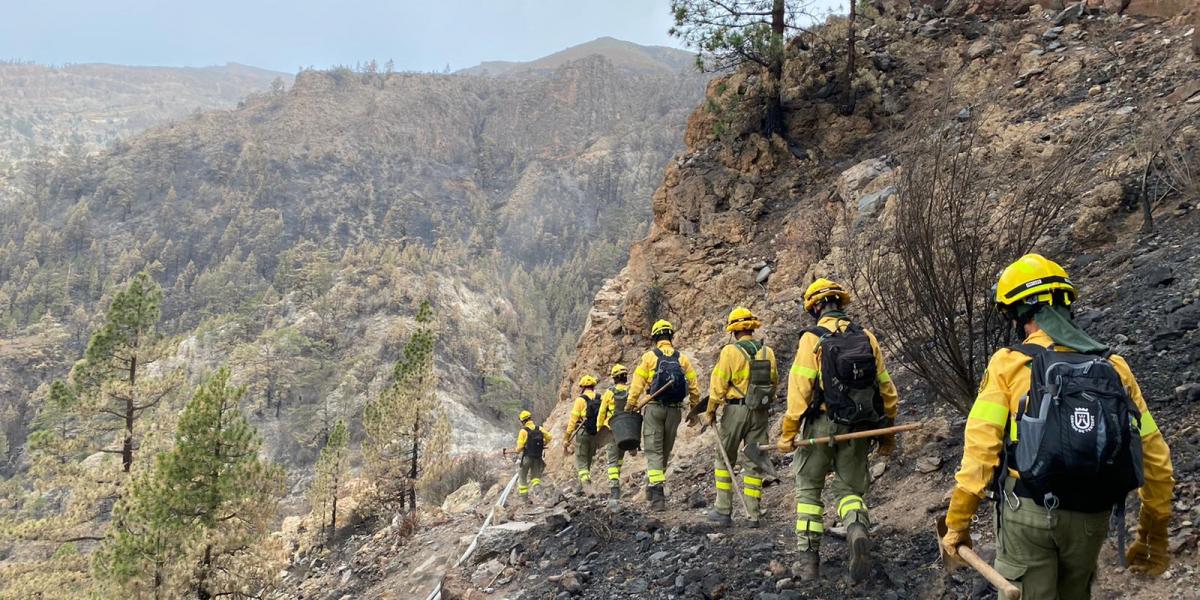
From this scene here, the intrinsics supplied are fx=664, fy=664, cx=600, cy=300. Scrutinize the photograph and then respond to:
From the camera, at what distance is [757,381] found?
5.41 metres

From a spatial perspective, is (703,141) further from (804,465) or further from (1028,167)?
(804,465)

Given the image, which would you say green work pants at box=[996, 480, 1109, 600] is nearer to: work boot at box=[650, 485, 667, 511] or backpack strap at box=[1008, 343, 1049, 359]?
backpack strap at box=[1008, 343, 1049, 359]

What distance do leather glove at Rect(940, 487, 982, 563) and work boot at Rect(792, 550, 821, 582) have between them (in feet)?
4.68

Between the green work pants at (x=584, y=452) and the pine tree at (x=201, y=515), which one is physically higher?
the green work pants at (x=584, y=452)

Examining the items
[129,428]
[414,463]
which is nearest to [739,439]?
[129,428]

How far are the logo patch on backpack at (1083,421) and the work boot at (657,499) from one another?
4804mm

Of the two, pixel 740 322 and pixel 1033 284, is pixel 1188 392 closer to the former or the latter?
pixel 1033 284

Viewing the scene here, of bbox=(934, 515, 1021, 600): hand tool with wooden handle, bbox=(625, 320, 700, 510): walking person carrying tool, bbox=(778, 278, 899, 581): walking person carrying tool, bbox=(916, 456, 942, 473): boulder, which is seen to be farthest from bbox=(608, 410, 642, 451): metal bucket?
bbox=(934, 515, 1021, 600): hand tool with wooden handle

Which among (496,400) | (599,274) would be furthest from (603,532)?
(599,274)

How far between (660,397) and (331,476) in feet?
74.1

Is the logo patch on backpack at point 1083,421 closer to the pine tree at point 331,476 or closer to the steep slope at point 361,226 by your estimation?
the pine tree at point 331,476

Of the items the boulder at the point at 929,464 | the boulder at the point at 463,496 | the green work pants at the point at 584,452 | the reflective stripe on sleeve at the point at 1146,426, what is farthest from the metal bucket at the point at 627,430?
the boulder at the point at 463,496

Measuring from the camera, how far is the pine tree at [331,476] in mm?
25219

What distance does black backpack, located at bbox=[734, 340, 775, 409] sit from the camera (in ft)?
17.7
